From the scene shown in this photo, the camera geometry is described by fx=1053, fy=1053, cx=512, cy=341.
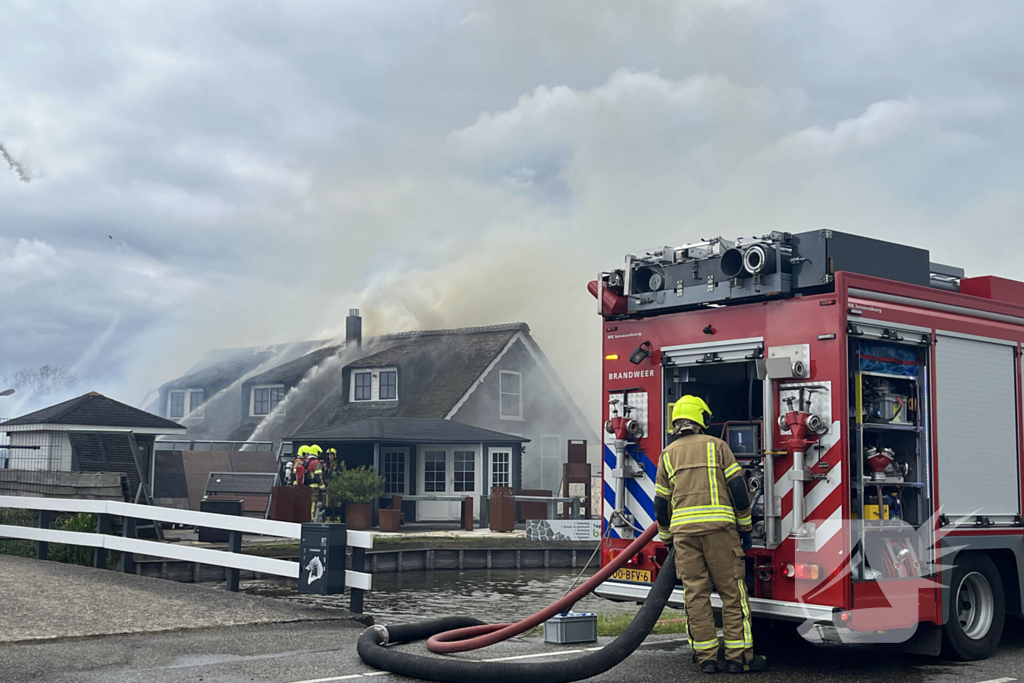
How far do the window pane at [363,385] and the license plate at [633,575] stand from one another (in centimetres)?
2792

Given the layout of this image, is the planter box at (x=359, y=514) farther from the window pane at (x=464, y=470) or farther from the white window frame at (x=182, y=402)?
A: the white window frame at (x=182, y=402)

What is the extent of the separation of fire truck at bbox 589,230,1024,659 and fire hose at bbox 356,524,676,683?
397 millimetres

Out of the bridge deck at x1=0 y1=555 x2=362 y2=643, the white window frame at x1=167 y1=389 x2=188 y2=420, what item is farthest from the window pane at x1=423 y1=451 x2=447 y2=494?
the bridge deck at x1=0 y1=555 x2=362 y2=643

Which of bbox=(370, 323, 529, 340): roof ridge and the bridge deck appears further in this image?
bbox=(370, 323, 529, 340): roof ridge

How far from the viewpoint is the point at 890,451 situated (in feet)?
25.3

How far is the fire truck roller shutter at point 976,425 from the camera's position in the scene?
796 cm

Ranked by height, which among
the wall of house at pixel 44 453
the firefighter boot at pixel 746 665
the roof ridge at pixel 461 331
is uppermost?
the roof ridge at pixel 461 331

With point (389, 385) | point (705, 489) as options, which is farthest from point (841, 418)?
point (389, 385)

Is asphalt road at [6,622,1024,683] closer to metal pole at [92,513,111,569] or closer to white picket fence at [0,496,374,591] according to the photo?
white picket fence at [0,496,374,591]

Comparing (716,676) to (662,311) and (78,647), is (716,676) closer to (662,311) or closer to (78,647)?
(662,311)

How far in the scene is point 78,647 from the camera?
8.12 meters

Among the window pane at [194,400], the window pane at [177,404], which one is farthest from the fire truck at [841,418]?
the window pane at [177,404]

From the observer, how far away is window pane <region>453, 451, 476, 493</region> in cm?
2870

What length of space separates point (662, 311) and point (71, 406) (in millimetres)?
19886
